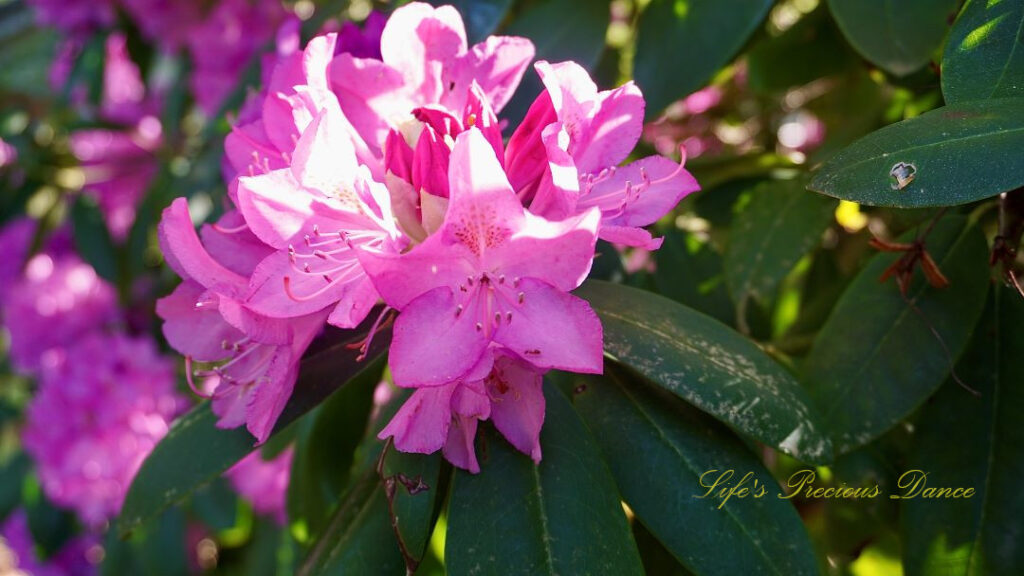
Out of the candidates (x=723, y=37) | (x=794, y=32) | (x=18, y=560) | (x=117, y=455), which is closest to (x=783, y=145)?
(x=794, y=32)

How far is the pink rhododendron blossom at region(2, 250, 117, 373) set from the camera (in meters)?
2.05

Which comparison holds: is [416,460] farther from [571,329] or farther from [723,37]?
[723,37]

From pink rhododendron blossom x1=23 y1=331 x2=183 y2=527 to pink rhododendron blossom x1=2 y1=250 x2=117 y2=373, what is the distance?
0.29 metres

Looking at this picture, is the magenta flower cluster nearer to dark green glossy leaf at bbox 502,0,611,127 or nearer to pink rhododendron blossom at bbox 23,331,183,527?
pink rhododendron blossom at bbox 23,331,183,527

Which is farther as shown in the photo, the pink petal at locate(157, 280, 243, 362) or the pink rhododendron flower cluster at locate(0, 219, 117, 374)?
the pink rhododendron flower cluster at locate(0, 219, 117, 374)

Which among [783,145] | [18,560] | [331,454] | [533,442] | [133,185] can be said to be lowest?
[18,560]

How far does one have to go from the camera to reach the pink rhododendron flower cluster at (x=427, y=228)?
0.53m

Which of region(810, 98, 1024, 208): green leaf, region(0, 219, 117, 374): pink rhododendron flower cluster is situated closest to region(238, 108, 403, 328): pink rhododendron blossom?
region(810, 98, 1024, 208): green leaf

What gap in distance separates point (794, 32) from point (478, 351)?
0.92 metres

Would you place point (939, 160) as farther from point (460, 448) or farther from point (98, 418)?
point (98, 418)

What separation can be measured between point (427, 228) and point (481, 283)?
2.9 inches

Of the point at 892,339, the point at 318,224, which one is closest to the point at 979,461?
the point at 892,339

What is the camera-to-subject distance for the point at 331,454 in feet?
3.09

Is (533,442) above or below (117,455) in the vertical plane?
above
